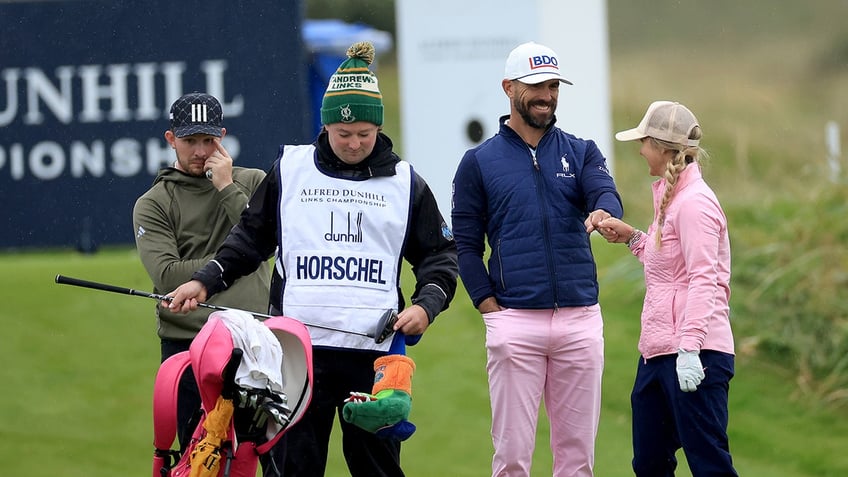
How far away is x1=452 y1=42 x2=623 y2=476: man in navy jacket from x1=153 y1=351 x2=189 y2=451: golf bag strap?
133 cm

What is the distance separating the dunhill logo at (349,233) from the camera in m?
4.89

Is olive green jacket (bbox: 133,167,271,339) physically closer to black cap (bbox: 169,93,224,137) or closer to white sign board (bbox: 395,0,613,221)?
black cap (bbox: 169,93,224,137)

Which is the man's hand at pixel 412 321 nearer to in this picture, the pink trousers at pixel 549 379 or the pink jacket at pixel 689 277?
the pink trousers at pixel 549 379

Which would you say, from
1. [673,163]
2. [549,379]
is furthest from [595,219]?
[549,379]

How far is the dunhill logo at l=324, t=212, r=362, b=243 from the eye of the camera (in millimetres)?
4887

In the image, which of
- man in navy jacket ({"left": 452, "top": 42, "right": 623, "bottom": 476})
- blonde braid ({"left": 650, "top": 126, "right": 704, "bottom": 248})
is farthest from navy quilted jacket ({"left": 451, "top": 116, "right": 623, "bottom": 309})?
blonde braid ({"left": 650, "top": 126, "right": 704, "bottom": 248})

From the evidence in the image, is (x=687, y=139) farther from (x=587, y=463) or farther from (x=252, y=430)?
(x=252, y=430)

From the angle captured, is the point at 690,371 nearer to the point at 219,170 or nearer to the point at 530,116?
the point at 530,116

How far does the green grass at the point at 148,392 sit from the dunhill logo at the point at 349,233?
3436mm

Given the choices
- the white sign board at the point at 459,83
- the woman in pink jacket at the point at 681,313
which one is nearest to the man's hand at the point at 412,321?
the woman in pink jacket at the point at 681,313

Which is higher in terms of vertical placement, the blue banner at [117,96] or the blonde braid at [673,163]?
the blue banner at [117,96]

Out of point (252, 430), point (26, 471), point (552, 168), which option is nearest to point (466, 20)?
point (26, 471)

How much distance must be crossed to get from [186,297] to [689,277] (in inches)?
71.4

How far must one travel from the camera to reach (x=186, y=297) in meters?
4.90
